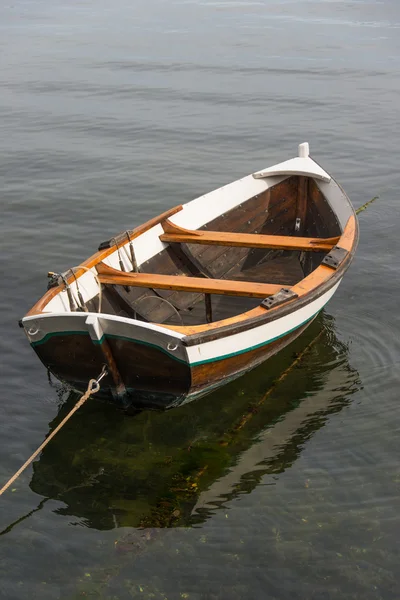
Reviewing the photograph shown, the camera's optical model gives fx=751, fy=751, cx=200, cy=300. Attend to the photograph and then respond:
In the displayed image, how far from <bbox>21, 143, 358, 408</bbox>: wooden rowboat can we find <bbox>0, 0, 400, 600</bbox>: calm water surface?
718mm

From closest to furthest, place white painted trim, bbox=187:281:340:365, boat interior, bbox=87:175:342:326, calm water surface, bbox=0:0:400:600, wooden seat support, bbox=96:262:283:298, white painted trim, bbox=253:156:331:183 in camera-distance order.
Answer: calm water surface, bbox=0:0:400:600, white painted trim, bbox=187:281:340:365, wooden seat support, bbox=96:262:283:298, boat interior, bbox=87:175:342:326, white painted trim, bbox=253:156:331:183

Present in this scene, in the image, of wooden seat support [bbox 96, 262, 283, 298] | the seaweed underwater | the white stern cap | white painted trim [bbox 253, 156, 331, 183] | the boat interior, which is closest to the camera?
the seaweed underwater

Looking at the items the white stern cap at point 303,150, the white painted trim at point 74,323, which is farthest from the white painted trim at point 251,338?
the white stern cap at point 303,150

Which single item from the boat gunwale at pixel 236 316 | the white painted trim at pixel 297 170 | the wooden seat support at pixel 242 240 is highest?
the white painted trim at pixel 297 170

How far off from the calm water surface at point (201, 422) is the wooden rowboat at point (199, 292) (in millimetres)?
718

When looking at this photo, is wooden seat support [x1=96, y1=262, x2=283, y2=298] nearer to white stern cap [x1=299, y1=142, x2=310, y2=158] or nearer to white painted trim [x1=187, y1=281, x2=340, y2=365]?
white painted trim [x1=187, y1=281, x2=340, y2=365]

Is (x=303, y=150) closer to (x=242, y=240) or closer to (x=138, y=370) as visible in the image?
(x=242, y=240)

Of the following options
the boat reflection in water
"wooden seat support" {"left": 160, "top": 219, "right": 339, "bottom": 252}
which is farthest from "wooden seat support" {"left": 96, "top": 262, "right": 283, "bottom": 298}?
the boat reflection in water

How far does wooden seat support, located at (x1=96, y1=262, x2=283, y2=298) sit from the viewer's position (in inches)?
363

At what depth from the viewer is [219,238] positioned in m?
11.0

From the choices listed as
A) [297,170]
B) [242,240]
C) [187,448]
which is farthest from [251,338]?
[297,170]

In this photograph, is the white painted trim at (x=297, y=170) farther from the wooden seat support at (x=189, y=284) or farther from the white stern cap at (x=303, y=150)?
the wooden seat support at (x=189, y=284)

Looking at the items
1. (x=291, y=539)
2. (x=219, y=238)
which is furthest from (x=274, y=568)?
(x=219, y=238)

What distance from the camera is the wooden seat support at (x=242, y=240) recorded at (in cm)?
1066
